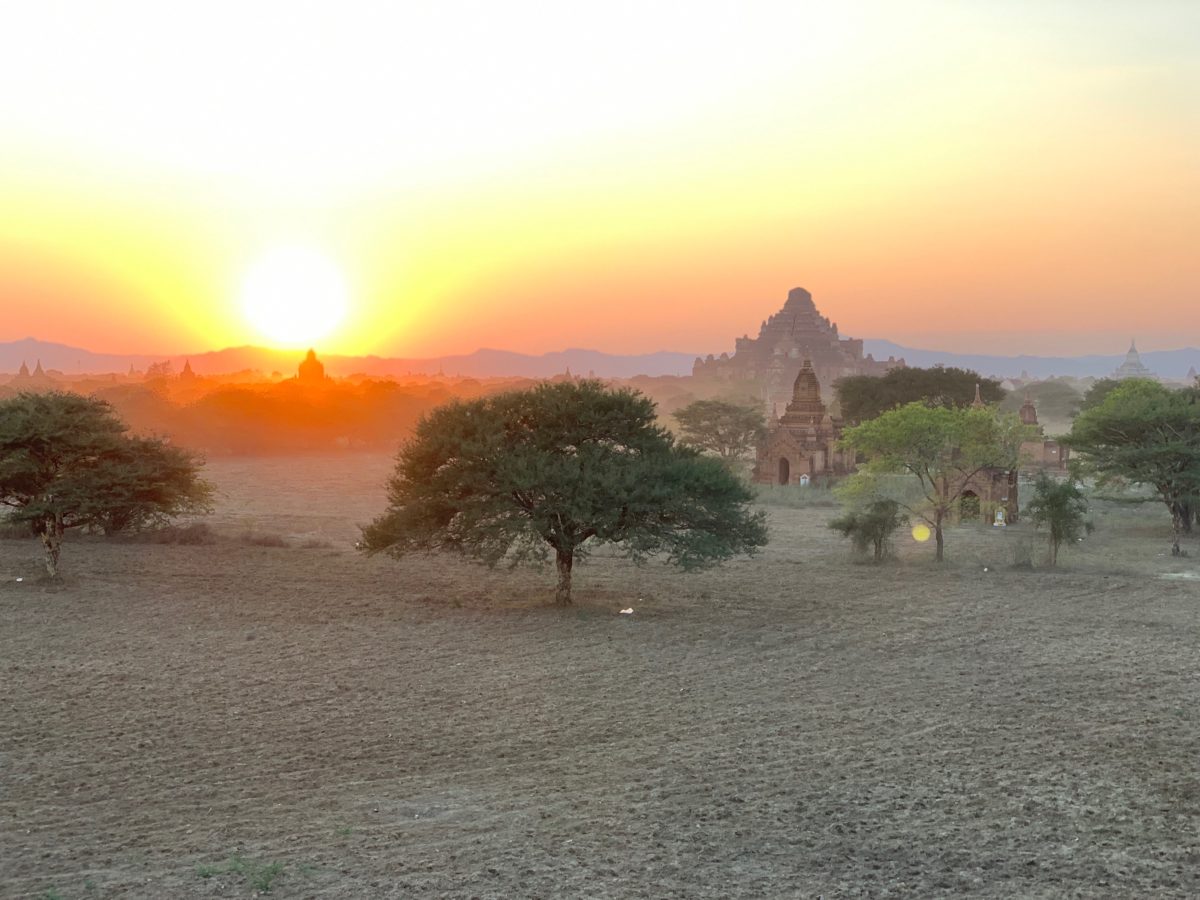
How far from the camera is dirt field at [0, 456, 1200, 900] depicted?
11.5m

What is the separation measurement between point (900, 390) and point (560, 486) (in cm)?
5497

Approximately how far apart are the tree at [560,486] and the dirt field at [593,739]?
1.80m

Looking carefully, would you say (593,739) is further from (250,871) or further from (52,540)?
(52,540)

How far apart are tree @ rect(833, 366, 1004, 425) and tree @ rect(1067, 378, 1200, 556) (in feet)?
102

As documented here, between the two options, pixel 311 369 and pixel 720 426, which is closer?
pixel 720 426

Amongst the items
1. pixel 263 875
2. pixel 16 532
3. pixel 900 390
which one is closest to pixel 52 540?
pixel 16 532

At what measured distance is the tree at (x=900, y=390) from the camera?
244 feet

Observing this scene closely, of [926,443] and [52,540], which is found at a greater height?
[926,443]

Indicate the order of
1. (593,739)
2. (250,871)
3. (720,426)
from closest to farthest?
1. (250,871)
2. (593,739)
3. (720,426)

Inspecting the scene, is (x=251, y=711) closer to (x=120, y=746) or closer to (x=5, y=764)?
(x=120, y=746)

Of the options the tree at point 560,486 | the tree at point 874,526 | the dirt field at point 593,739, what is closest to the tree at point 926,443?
the tree at point 874,526

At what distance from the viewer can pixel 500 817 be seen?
12.9m

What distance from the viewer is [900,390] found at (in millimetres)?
74812

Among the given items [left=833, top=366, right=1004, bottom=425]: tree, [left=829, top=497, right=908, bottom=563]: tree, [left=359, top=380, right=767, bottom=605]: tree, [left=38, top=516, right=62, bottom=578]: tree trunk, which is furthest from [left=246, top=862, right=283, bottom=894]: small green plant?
[left=833, top=366, right=1004, bottom=425]: tree
